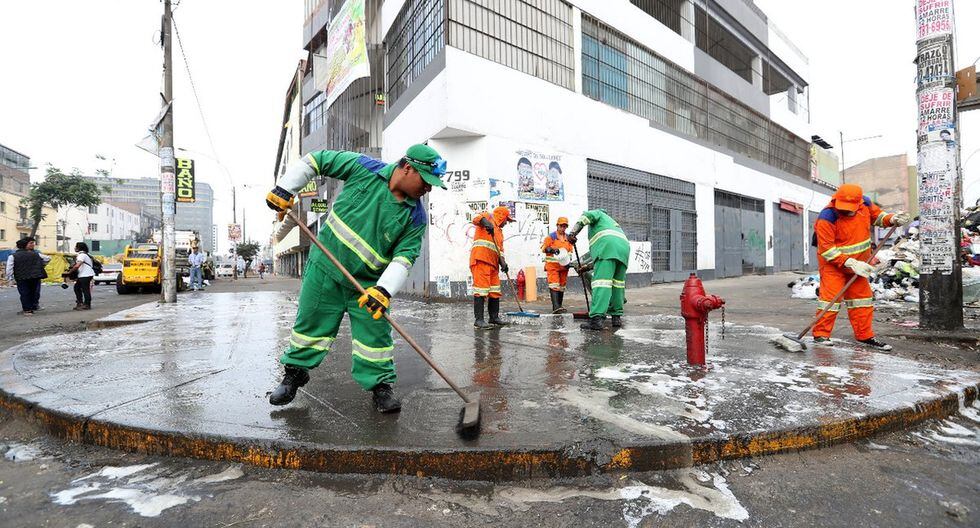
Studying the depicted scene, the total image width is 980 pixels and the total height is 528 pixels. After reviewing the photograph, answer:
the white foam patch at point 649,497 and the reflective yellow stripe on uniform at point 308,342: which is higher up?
the reflective yellow stripe on uniform at point 308,342

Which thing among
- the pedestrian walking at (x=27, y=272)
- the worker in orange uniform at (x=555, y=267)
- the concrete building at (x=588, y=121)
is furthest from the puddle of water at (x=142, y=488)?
the pedestrian walking at (x=27, y=272)

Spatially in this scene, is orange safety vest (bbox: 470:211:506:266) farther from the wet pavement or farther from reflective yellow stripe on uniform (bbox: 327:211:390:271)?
reflective yellow stripe on uniform (bbox: 327:211:390:271)

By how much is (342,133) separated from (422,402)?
68.7 feet

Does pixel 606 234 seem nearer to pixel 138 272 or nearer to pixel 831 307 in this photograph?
pixel 831 307

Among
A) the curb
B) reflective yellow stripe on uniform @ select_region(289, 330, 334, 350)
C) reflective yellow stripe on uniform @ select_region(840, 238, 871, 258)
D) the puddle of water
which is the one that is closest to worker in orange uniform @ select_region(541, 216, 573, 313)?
reflective yellow stripe on uniform @ select_region(840, 238, 871, 258)

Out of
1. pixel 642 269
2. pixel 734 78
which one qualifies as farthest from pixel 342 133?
pixel 734 78

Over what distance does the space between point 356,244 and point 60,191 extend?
146 ft

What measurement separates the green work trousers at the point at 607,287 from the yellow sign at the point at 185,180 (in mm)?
11037

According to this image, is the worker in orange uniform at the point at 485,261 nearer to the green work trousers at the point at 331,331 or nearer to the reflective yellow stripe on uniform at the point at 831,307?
the green work trousers at the point at 331,331

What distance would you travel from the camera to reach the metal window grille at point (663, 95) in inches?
507

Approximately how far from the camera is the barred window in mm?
10344

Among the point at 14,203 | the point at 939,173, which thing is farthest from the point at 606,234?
the point at 14,203

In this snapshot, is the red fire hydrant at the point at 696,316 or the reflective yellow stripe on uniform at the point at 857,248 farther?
the reflective yellow stripe on uniform at the point at 857,248

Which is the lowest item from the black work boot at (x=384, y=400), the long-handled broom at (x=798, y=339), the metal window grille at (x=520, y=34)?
the black work boot at (x=384, y=400)
